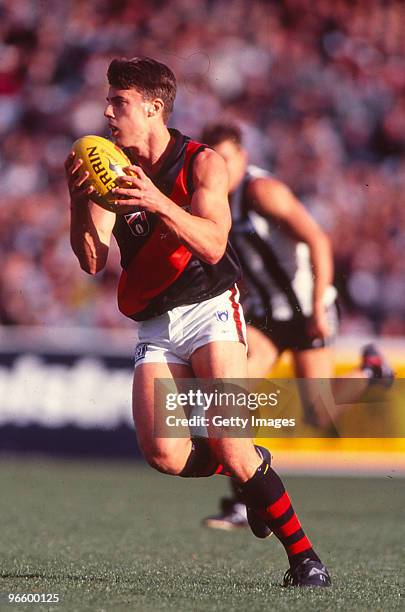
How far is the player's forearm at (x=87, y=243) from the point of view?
15.1 ft

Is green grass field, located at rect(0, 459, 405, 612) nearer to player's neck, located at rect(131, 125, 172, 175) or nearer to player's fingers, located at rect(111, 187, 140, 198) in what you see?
player's fingers, located at rect(111, 187, 140, 198)

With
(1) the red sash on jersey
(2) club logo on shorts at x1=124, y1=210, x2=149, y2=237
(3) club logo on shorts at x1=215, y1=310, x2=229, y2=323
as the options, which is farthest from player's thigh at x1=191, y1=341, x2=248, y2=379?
(2) club logo on shorts at x1=124, y1=210, x2=149, y2=237

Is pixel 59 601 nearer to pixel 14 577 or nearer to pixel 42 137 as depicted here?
pixel 14 577

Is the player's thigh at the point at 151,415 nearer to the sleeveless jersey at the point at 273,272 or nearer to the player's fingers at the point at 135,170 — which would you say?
the player's fingers at the point at 135,170

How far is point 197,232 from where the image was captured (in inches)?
166

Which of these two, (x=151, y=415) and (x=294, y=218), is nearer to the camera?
(x=151, y=415)

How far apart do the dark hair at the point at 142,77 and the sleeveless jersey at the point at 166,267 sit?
0.22 m

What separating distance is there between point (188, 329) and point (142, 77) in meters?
1.01

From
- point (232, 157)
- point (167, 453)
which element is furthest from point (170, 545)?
point (232, 157)

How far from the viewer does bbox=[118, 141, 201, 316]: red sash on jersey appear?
464cm

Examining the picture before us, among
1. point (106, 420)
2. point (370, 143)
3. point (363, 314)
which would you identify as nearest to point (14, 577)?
point (106, 420)

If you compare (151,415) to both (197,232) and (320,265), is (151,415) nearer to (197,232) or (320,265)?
(197,232)

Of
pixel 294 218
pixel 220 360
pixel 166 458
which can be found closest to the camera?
pixel 220 360

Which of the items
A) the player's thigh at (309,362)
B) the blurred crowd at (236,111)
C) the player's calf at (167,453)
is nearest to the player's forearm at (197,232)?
the player's calf at (167,453)
